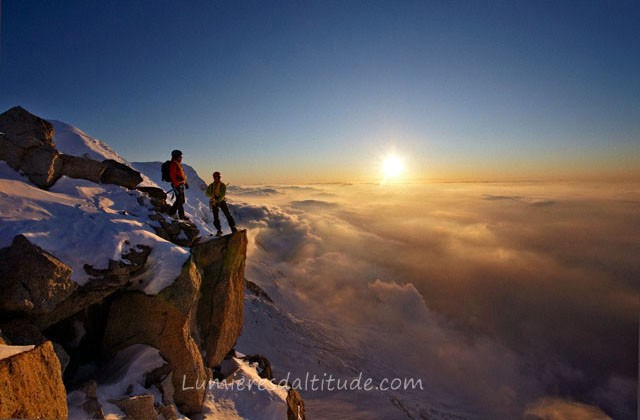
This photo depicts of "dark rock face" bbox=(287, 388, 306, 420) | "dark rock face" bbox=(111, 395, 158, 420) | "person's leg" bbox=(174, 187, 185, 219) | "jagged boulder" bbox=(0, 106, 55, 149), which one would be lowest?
"dark rock face" bbox=(287, 388, 306, 420)

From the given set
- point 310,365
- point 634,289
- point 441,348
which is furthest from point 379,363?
point 634,289

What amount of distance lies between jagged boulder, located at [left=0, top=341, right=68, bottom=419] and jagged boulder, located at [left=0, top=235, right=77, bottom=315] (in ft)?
9.25

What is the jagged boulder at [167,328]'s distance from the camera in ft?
30.5

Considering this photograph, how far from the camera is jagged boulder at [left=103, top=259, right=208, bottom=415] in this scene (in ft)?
30.5

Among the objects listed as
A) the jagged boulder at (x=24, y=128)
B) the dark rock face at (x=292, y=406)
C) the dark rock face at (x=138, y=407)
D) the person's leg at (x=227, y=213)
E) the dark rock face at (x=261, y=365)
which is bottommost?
the dark rock face at (x=261, y=365)

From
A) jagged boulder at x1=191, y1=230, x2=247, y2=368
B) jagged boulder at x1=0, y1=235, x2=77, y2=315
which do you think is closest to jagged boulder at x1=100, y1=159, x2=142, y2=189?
jagged boulder at x1=191, y1=230, x2=247, y2=368

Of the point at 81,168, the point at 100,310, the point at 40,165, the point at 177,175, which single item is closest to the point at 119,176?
the point at 81,168

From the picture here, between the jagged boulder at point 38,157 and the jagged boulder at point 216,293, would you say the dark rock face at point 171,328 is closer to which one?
the jagged boulder at point 216,293

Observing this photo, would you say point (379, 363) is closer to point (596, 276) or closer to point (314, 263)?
point (314, 263)

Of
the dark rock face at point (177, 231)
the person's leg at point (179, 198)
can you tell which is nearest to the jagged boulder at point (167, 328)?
the dark rock face at point (177, 231)

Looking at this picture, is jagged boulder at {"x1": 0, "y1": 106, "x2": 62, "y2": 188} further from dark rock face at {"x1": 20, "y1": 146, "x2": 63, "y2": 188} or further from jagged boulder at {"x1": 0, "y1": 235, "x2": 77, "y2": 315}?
jagged boulder at {"x1": 0, "y1": 235, "x2": 77, "y2": 315}

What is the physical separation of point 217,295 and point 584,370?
16457 centimetres

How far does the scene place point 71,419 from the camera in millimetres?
6168

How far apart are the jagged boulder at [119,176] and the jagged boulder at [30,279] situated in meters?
7.11
